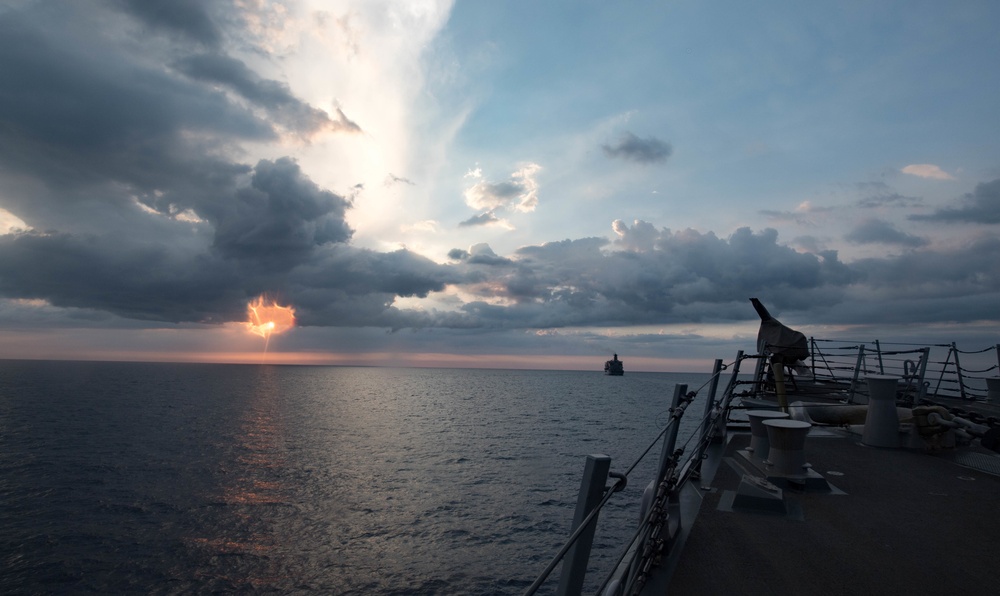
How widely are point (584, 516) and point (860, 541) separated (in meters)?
4.20

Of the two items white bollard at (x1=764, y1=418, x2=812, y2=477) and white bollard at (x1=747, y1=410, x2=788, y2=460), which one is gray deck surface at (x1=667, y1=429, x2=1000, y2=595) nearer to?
white bollard at (x1=764, y1=418, x2=812, y2=477)

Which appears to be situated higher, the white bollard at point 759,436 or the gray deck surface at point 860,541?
the white bollard at point 759,436

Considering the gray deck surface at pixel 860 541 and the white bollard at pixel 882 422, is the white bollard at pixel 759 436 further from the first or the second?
the white bollard at pixel 882 422

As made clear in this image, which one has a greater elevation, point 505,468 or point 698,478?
point 698,478

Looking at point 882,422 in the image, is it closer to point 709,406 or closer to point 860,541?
point 709,406

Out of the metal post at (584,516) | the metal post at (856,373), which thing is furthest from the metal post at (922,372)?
the metal post at (584,516)

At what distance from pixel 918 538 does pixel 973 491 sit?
112 inches

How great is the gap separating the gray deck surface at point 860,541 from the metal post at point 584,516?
1626 mm

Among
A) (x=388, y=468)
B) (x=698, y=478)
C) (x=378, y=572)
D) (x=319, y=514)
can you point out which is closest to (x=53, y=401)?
(x=388, y=468)

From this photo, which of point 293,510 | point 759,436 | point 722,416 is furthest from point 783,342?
point 293,510

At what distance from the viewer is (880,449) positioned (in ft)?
32.5

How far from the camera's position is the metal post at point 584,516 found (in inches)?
115

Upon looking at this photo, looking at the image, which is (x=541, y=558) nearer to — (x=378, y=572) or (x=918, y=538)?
(x=378, y=572)

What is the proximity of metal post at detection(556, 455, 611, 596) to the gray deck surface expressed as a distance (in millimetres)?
1626
